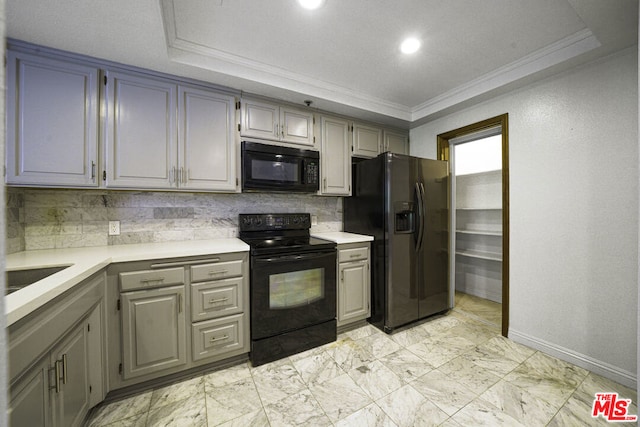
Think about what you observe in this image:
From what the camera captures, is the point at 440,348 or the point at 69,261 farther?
the point at 440,348

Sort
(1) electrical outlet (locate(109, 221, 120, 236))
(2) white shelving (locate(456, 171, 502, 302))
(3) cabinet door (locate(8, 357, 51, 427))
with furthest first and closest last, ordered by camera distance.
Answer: (2) white shelving (locate(456, 171, 502, 302)), (1) electrical outlet (locate(109, 221, 120, 236)), (3) cabinet door (locate(8, 357, 51, 427))

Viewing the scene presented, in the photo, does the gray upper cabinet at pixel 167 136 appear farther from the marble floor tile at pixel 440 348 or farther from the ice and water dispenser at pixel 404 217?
the marble floor tile at pixel 440 348

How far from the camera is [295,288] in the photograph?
2.14 meters

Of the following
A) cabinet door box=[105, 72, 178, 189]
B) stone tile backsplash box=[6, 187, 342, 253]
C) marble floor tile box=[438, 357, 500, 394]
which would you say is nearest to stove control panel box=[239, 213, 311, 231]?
stone tile backsplash box=[6, 187, 342, 253]

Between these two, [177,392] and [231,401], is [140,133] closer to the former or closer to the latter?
[177,392]

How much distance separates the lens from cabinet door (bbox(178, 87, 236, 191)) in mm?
2039

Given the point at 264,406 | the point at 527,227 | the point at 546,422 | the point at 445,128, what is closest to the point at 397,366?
the point at 546,422

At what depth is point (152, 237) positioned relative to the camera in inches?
85.3

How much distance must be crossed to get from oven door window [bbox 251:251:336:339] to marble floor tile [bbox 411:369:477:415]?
0.87m

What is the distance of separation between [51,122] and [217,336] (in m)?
1.86

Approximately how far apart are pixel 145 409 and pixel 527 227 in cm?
325

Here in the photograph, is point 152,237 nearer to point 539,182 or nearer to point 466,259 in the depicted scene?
point 539,182

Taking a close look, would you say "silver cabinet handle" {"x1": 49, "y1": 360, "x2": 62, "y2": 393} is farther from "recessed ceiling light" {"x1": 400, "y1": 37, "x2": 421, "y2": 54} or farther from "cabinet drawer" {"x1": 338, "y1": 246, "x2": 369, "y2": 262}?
"recessed ceiling light" {"x1": 400, "y1": 37, "x2": 421, "y2": 54}

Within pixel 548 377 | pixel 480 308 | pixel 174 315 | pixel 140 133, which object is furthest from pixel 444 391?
pixel 140 133
